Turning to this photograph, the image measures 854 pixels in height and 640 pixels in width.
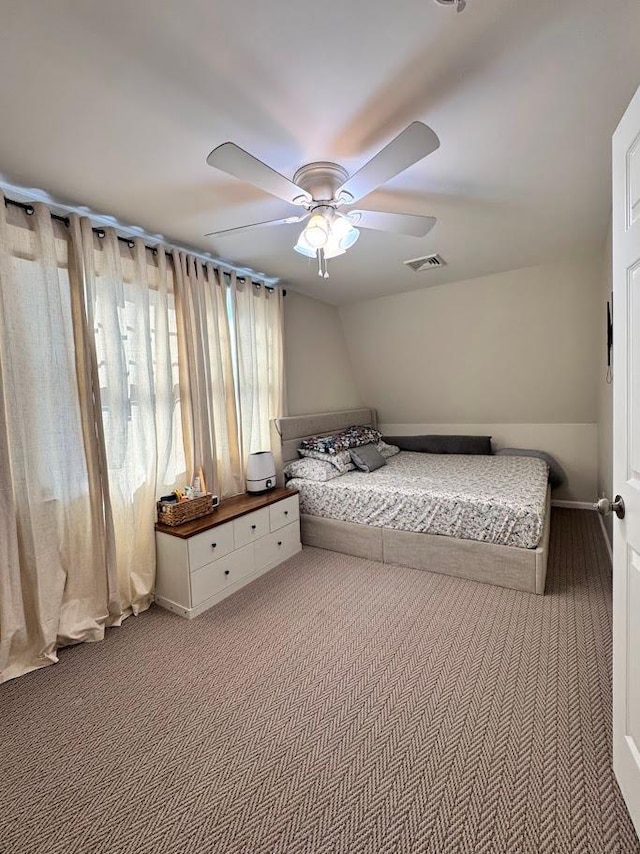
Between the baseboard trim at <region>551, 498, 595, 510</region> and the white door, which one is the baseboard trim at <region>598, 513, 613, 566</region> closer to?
the baseboard trim at <region>551, 498, 595, 510</region>

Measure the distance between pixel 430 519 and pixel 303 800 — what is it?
189 cm

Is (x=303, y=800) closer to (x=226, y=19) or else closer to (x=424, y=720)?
(x=424, y=720)

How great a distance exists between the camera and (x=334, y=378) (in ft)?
15.6

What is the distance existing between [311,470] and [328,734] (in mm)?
2131

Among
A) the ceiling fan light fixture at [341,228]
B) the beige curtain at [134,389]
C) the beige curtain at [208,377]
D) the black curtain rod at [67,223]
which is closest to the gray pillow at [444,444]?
the beige curtain at [208,377]

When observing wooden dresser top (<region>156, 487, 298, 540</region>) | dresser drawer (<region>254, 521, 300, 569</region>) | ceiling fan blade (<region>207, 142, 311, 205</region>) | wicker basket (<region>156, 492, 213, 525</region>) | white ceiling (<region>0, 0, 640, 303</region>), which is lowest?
dresser drawer (<region>254, 521, 300, 569</region>)

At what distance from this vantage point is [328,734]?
60.2 inches

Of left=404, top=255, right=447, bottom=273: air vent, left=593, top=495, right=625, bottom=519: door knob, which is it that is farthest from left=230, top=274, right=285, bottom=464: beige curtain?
left=593, top=495, right=625, bottom=519: door knob

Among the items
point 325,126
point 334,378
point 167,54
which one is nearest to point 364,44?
point 325,126

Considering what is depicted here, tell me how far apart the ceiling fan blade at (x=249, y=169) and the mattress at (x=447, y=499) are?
219 cm

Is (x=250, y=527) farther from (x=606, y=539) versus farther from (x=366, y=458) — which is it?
(x=606, y=539)

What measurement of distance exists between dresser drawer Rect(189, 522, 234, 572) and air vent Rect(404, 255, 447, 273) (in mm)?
2617

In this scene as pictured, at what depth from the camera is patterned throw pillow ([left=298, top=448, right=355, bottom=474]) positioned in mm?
3615

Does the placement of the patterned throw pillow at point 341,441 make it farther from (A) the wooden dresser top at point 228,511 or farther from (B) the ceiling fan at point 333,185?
(B) the ceiling fan at point 333,185
